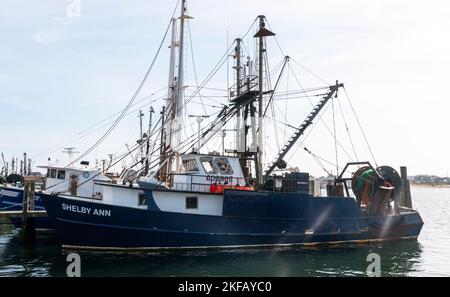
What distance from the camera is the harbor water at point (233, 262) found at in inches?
540

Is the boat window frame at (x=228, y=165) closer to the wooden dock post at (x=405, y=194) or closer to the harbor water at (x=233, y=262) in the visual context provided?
the harbor water at (x=233, y=262)

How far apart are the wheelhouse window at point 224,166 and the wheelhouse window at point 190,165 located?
103 cm

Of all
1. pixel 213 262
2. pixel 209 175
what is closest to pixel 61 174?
pixel 209 175

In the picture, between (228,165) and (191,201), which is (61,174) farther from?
(228,165)

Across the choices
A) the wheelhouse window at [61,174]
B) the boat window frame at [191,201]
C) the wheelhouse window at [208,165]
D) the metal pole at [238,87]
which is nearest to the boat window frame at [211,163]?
the wheelhouse window at [208,165]

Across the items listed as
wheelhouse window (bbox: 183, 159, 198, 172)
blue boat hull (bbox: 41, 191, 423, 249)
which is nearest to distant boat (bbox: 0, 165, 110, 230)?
blue boat hull (bbox: 41, 191, 423, 249)

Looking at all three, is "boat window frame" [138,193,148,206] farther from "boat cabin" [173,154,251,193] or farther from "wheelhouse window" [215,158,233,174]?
"wheelhouse window" [215,158,233,174]

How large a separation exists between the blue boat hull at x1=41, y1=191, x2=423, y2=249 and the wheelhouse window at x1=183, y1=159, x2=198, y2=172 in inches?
92.9

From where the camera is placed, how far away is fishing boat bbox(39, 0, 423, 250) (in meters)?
16.1

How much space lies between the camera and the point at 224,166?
18.5m

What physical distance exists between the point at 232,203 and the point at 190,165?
9.51ft

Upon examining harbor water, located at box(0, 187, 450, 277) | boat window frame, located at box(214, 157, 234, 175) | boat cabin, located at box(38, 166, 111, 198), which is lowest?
harbor water, located at box(0, 187, 450, 277)

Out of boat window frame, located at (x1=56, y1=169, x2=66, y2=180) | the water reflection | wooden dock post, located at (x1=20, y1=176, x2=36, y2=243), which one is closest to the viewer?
the water reflection
